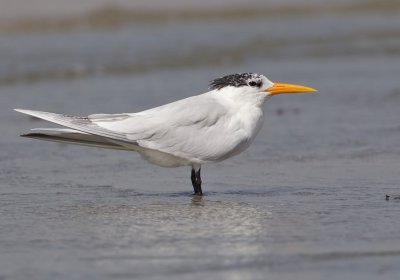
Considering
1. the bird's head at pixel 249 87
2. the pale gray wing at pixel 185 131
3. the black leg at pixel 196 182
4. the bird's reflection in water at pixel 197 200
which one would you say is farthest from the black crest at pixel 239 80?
the bird's reflection in water at pixel 197 200

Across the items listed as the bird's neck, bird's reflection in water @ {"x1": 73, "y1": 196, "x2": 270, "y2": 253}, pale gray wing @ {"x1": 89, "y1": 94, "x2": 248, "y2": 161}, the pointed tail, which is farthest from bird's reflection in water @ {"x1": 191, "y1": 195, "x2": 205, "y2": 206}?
the bird's neck

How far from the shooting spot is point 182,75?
1011 centimetres

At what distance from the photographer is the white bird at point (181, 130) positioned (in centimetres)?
552

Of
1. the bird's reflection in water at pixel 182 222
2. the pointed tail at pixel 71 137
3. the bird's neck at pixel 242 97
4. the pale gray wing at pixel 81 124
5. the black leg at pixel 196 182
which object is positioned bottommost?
the bird's reflection in water at pixel 182 222

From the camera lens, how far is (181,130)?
5.58 metres

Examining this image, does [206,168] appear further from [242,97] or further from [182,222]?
[182,222]

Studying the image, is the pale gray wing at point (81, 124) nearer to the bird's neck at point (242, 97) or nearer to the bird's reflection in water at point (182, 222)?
the bird's reflection in water at point (182, 222)

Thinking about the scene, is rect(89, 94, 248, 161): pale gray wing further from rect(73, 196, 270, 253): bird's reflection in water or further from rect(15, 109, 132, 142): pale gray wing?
rect(73, 196, 270, 253): bird's reflection in water

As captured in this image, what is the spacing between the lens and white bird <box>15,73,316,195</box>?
5.52 meters

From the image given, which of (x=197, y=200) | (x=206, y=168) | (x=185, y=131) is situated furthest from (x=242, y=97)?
(x=206, y=168)

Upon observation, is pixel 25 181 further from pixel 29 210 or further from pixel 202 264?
pixel 202 264

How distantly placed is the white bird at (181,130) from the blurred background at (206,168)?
265mm

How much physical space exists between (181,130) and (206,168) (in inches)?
41.1

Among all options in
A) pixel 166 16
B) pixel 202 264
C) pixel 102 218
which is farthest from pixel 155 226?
pixel 166 16
